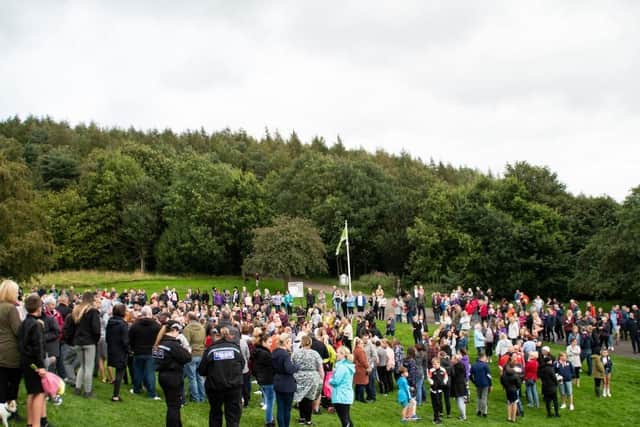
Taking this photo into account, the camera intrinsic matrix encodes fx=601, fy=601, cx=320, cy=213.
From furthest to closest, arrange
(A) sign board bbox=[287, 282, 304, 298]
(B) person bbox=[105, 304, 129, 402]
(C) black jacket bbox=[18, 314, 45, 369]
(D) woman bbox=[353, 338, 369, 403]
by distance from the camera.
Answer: (A) sign board bbox=[287, 282, 304, 298] < (D) woman bbox=[353, 338, 369, 403] < (B) person bbox=[105, 304, 129, 402] < (C) black jacket bbox=[18, 314, 45, 369]

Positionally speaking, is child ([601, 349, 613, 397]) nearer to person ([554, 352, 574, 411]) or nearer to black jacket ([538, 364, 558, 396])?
person ([554, 352, 574, 411])

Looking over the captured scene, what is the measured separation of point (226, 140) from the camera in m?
103

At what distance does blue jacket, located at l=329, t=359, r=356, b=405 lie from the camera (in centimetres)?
1144

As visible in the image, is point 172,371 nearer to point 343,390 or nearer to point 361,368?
point 343,390

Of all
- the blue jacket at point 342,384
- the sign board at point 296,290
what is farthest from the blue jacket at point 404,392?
the sign board at point 296,290

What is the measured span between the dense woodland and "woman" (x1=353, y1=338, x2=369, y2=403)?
2780 centimetres

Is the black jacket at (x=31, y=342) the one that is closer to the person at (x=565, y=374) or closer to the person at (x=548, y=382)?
the person at (x=548, y=382)

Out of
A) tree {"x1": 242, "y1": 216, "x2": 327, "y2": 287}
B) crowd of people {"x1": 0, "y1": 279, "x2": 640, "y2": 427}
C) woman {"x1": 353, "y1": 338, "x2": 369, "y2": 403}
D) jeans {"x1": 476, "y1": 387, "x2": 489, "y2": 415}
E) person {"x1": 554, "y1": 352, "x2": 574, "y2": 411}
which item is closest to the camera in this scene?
crowd of people {"x1": 0, "y1": 279, "x2": 640, "y2": 427}

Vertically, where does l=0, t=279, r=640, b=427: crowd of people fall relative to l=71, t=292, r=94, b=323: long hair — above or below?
below

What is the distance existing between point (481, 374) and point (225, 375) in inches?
414

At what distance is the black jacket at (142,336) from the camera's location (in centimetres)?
1248

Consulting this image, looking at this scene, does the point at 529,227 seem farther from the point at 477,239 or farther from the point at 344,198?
the point at 344,198

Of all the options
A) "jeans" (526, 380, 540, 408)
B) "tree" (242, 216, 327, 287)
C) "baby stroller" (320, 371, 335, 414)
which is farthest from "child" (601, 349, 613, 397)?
"tree" (242, 216, 327, 287)

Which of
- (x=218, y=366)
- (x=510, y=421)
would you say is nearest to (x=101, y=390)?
(x=218, y=366)
